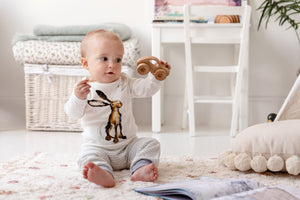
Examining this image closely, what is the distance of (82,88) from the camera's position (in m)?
1.32

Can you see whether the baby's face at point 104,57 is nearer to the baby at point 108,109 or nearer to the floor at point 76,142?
the baby at point 108,109

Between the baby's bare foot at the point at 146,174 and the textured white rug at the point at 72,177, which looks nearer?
the textured white rug at the point at 72,177

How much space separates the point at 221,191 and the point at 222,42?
4.54ft

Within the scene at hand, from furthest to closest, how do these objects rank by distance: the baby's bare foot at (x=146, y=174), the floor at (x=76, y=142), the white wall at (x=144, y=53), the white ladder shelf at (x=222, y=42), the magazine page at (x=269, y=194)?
1. the white wall at (x=144, y=53)
2. the white ladder shelf at (x=222, y=42)
3. the floor at (x=76, y=142)
4. the baby's bare foot at (x=146, y=174)
5. the magazine page at (x=269, y=194)

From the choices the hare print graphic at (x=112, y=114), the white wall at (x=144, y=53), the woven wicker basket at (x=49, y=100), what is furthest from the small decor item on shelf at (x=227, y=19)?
the hare print graphic at (x=112, y=114)

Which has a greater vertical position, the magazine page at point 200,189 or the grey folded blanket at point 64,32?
the grey folded blanket at point 64,32

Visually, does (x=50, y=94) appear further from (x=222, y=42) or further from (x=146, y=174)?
(x=146, y=174)

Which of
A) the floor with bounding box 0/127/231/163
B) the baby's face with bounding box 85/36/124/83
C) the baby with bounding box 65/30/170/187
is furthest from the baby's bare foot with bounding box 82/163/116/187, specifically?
the floor with bounding box 0/127/231/163

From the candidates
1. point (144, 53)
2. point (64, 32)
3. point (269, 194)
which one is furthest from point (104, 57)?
point (144, 53)

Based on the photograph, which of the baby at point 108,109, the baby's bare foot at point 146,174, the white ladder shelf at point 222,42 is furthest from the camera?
the white ladder shelf at point 222,42

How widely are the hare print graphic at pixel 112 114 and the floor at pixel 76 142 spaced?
14.5 inches

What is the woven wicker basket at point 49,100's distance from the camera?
232 cm

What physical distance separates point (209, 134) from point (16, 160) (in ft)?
3.73

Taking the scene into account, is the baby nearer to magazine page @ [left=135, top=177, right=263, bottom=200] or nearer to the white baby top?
the white baby top
